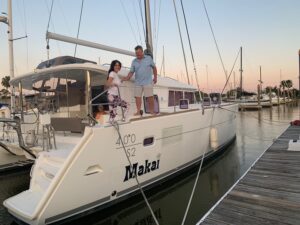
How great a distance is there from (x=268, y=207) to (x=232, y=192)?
854mm

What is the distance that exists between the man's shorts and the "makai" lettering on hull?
1605mm

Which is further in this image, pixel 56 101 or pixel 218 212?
pixel 56 101

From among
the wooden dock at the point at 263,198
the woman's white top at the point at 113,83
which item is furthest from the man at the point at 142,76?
the wooden dock at the point at 263,198

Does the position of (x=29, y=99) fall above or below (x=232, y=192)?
above

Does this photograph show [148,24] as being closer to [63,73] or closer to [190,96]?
[63,73]

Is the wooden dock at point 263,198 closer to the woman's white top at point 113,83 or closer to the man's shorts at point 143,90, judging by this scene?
the man's shorts at point 143,90

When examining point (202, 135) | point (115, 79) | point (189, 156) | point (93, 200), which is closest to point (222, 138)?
point (202, 135)

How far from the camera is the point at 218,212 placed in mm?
4754

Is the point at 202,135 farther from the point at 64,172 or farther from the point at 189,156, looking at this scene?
the point at 64,172

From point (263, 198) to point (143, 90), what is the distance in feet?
11.4

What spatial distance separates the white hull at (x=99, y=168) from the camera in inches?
183

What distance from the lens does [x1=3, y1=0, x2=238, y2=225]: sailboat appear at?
15.7 ft

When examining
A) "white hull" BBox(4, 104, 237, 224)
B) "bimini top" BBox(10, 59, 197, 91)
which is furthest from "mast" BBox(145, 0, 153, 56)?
"white hull" BBox(4, 104, 237, 224)

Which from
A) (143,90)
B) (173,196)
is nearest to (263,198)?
(173,196)
